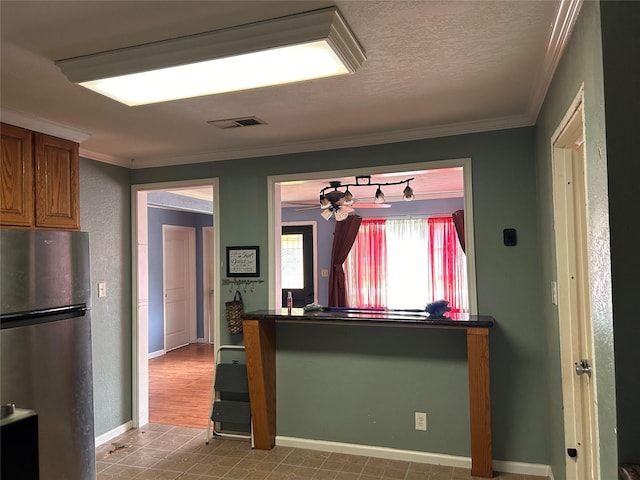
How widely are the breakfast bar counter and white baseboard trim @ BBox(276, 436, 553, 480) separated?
0.13 metres

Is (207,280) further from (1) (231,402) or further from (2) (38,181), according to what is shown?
(2) (38,181)

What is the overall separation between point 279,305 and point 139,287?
1.29 m

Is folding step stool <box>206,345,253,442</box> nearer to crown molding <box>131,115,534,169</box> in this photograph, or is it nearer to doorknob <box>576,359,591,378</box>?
crown molding <box>131,115,534,169</box>

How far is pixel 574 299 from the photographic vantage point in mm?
2141

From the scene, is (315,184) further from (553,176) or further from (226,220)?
(553,176)

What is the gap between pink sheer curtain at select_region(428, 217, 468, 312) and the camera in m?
6.62

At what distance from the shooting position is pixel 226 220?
3.75 metres

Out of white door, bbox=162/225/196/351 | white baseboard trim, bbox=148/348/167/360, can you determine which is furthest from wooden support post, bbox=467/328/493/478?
white door, bbox=162/225/196/351

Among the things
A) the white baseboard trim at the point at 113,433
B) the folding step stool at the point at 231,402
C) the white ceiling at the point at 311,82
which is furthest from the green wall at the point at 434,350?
the white baseboard trim at the point at 113,433

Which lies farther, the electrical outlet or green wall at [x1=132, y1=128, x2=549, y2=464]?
the electrical outlet

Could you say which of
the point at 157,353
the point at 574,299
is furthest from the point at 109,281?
the point at 157,353

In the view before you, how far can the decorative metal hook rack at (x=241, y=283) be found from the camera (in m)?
3.65

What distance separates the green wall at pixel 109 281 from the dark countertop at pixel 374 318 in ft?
3.77

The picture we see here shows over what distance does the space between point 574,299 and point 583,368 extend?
0.31 meters
